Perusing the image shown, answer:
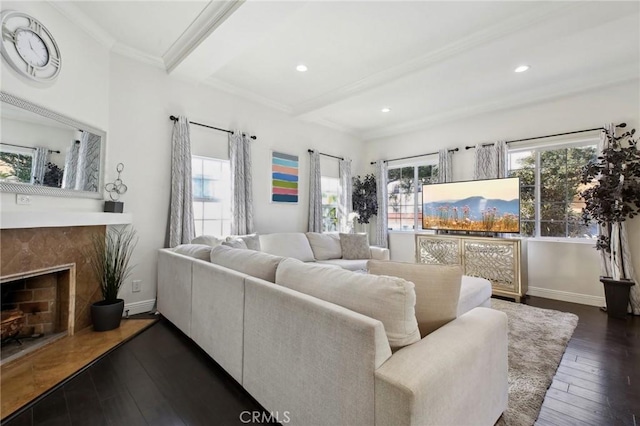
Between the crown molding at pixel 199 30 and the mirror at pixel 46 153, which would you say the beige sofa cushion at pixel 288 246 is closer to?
the mirror at pixel 46 153

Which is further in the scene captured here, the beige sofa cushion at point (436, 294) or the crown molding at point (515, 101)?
the crown molding at point (515, 101)

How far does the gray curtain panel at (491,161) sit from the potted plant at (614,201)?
0.98 m

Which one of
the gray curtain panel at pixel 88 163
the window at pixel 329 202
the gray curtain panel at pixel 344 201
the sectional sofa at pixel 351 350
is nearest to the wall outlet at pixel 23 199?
the gray curtain panel at pixel 88 163

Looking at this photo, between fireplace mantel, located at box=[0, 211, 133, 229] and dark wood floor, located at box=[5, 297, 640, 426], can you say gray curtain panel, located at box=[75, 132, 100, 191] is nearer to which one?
fireplace mantel, located at box=[0, 211, 133, 229]

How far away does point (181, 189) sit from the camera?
3.49m

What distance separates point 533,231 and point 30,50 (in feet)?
19.8

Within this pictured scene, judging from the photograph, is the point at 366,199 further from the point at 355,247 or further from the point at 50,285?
the point at 50,285

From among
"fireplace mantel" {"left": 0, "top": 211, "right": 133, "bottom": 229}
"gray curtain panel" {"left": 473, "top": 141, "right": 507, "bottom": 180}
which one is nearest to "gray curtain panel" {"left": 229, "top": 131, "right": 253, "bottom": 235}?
"fireplace mantel" {"left": 0, "top": 211, "right": 133, "bottom": 229}

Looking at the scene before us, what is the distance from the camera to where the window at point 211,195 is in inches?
153

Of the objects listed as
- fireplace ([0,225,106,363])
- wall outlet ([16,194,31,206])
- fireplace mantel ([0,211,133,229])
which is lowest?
fireplace ([0,225,106,363])

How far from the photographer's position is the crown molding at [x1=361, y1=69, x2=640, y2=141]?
3.53 metres

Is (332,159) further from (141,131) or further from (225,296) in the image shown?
(225,296)

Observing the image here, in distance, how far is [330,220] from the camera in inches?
225

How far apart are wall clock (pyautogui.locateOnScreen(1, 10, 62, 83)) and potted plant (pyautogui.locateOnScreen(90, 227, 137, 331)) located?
4.96 ft
